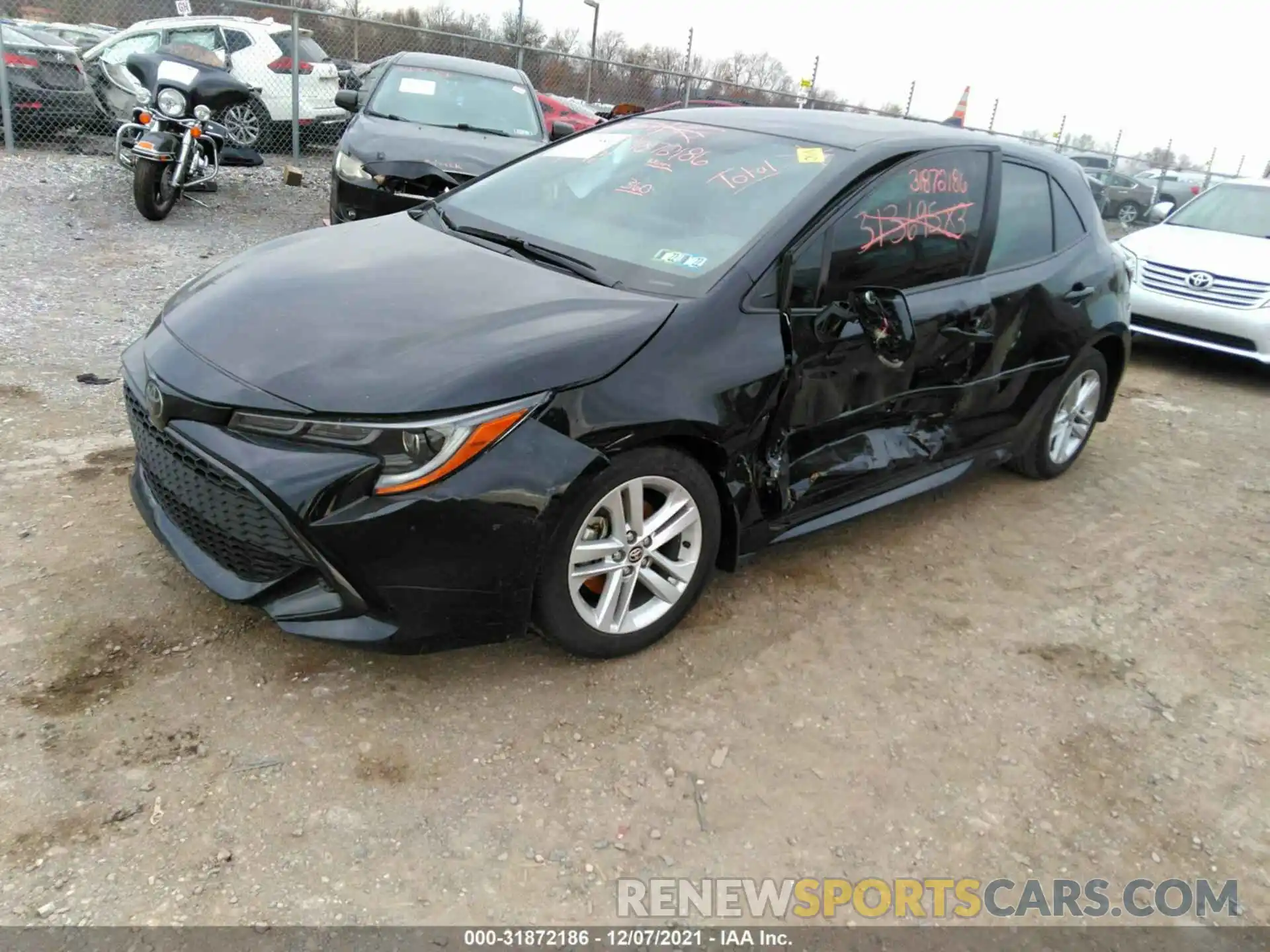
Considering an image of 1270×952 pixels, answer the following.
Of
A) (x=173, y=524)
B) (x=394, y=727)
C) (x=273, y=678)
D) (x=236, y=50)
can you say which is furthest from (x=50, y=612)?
(x=236, y=50)

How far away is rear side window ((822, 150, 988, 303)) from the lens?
3.15 m

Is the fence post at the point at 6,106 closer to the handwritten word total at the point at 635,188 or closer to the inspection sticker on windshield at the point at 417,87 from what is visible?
the inspection sticker on windshield at the point at 417,87

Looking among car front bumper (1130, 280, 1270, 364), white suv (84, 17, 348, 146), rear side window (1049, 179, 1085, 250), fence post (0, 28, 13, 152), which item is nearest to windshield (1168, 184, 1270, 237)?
car front bumper (1130, 280, 1270, 364)

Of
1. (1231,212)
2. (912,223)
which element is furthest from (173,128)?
(1231,212)

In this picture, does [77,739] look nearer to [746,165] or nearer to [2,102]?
[746,165]

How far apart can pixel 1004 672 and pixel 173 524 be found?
2.70m

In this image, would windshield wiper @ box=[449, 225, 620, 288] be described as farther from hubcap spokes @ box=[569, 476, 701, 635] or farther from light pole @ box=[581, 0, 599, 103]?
light pole @ box=[581, 0, 599, 103]

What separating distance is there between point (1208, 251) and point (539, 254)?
21.8 ft

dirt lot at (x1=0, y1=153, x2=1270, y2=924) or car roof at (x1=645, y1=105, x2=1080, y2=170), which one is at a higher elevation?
car roof at (x1=645, y1=105, x2=1080, y2=170)

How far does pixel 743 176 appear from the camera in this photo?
10.8ft

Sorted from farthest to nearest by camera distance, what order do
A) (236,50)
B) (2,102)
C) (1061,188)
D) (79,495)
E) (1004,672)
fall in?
1. (236,50)
2. (2,102)
3. (1061,188)
4. (79,495)
5. (1004,672)

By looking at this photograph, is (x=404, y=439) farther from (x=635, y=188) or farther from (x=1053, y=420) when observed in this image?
(x=1053, y=420)

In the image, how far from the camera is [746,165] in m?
3.33

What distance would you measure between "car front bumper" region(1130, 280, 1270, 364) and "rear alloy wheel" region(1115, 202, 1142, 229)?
604 inches
